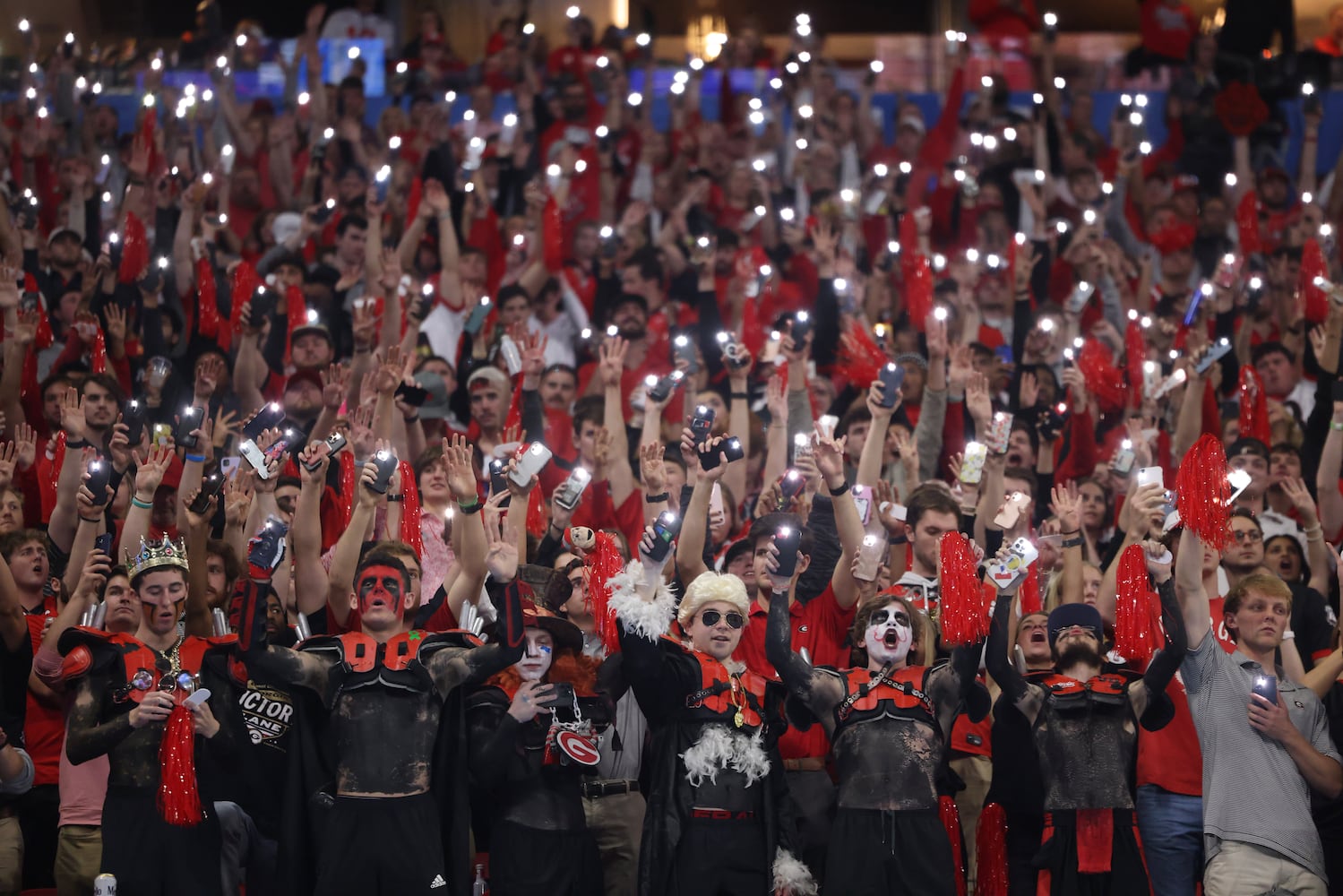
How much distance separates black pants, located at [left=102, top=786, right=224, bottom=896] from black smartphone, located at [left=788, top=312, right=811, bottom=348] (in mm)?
3959

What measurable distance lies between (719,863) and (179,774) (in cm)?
206

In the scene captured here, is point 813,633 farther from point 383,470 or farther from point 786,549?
point 383,470

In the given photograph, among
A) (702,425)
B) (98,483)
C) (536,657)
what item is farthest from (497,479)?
(98,483)

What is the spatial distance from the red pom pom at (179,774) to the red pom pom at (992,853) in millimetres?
3058

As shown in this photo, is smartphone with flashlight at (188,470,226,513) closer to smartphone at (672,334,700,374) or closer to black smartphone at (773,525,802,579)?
black smartphone at (773,525,802,579)

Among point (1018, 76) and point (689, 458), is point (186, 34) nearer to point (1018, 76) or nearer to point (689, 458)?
point (1018, 76)

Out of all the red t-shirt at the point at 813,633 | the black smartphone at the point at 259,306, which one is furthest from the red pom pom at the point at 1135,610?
the black smartphone at the point at 259,306

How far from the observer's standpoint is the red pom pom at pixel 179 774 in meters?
6.41

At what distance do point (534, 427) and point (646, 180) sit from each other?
452 centimetres

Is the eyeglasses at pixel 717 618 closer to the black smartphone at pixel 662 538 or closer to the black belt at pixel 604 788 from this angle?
the black smartphone at pixel 662 538

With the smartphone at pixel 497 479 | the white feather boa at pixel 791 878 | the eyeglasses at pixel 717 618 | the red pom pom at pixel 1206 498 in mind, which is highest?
the smartphone at pixel 497 479

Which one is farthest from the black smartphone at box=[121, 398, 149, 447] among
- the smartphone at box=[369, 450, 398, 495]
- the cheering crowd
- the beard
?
the beard

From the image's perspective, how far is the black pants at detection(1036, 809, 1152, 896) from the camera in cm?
645

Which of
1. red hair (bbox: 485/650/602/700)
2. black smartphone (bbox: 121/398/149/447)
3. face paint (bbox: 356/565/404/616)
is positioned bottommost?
red hair (bbox: 485/650/602/700)
